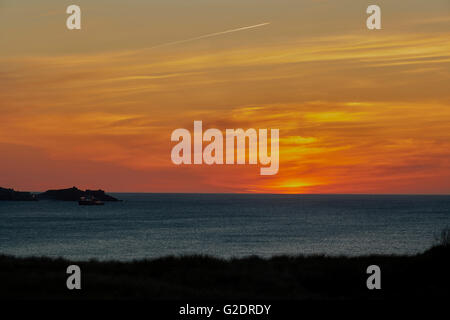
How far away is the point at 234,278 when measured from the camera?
22.0 meters

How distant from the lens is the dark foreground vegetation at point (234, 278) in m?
18.7

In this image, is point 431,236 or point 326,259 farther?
point 431,236

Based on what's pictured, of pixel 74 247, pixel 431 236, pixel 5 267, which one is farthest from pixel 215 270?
pixel 431 236

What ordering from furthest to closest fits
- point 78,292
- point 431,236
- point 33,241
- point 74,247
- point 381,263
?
point 431,236, point 33,241, point 74,247, point 381,263, point 78,292

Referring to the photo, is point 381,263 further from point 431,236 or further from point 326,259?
point 431,236

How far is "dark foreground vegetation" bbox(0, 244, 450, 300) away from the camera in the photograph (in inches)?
738

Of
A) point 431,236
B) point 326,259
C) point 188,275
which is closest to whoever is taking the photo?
point 188,275

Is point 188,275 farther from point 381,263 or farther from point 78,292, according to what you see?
point 381,263

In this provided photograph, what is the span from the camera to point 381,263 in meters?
24.9

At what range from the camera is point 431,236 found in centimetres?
8912
